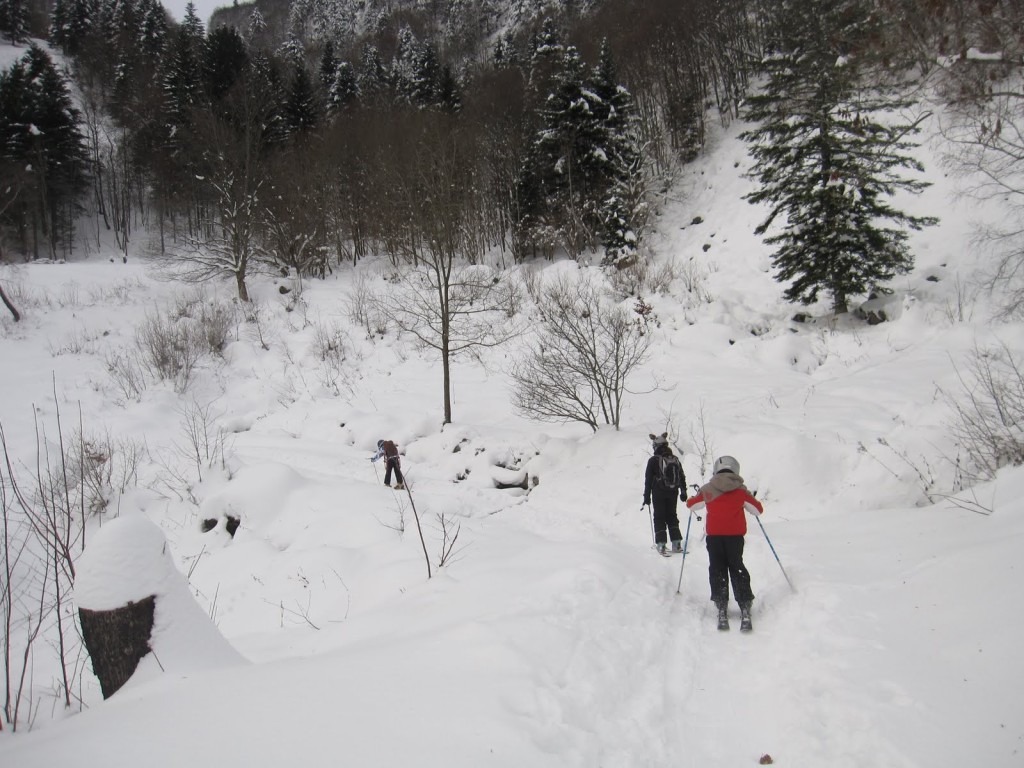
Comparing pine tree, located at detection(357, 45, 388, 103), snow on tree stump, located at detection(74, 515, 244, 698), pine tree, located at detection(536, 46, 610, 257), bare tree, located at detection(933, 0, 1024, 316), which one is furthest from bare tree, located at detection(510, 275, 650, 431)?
pine tree, located at detection(357, 45, 388, 103)

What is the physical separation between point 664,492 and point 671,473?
11.0 inches

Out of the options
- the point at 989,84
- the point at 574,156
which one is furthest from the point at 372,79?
the point at 989,84

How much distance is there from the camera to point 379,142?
28891mm

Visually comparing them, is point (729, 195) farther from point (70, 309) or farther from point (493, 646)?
point (70, 309)

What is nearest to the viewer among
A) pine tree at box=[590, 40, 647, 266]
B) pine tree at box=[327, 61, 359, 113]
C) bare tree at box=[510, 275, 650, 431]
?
bare tree at box=[510, 275, 650, 431]

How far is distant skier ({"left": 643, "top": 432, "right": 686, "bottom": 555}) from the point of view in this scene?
6754 mm

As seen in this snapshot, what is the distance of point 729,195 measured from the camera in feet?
78.2

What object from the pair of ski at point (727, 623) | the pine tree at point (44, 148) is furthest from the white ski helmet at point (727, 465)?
the pine tree at point (44, 148)

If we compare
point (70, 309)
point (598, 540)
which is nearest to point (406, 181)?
point (598, 540)

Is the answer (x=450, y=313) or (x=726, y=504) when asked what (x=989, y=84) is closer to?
(x=450, y=313)

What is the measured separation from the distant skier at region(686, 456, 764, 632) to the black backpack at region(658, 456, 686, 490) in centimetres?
181

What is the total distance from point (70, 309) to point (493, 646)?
25.3 m

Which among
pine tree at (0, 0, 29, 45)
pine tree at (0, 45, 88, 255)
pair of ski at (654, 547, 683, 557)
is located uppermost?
pine tree at (0, 0, 29, 45)

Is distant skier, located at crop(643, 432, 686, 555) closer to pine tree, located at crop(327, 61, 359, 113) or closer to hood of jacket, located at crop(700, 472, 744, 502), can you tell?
hood of jacket, located at crop(700, 472, 744, 502)
